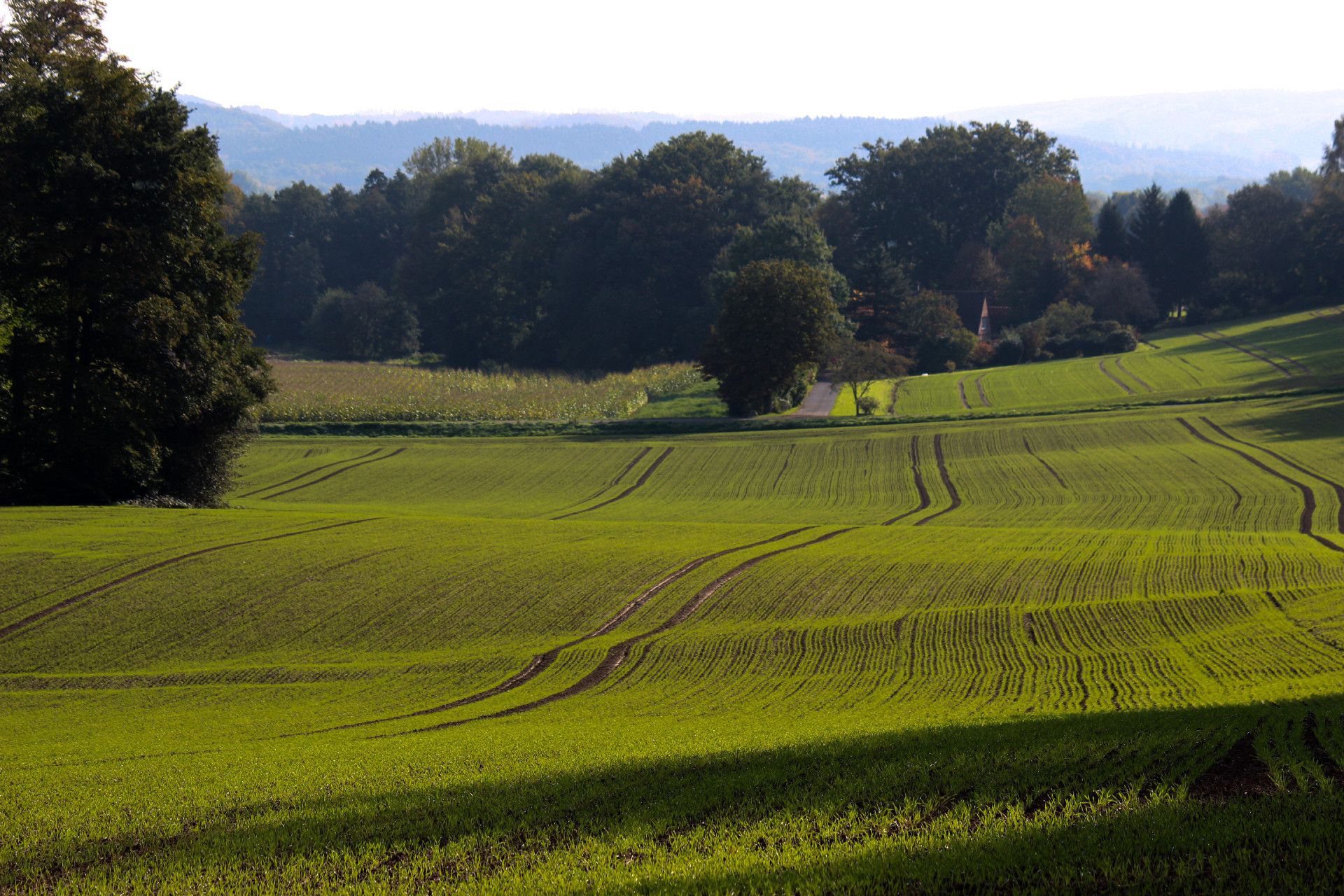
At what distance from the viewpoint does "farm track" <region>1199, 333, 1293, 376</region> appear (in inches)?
3184

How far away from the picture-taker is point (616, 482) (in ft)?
190

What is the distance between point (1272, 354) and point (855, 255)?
50871mm

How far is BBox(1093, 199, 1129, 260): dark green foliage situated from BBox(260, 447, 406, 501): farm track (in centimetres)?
9290

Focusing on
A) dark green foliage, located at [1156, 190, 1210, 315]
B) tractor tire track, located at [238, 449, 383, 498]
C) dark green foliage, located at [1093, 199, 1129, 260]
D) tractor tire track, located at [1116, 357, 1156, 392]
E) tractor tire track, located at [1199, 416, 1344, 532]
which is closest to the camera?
tractor tire track, located at [1199, 416, 1344, 532]

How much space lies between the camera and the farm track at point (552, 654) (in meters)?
21.0

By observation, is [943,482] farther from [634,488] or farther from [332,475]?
[332,475]

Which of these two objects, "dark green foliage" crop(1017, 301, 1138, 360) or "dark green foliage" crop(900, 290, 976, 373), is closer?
"dark green foliage" crop(1017, 301, 1138, 360)

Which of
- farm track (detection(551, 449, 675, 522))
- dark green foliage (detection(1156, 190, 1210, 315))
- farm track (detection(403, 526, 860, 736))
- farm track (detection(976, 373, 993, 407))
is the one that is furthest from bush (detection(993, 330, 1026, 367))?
farm track (detection(403, 526, 860, 736))

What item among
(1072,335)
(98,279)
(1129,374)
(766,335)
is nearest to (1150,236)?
(1072,335)

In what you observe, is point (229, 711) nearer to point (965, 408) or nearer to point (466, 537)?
point (466, 537)

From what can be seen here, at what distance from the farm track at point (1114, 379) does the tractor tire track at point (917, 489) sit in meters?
24.7

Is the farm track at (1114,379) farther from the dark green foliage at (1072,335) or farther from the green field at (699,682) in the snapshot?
the green field at (699,682)

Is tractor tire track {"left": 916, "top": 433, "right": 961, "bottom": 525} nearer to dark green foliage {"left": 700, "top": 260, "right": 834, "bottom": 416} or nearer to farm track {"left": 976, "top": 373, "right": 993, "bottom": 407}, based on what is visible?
dark green foliage {"left": 700, "top": 260, "right": 834, "bottom": 416}

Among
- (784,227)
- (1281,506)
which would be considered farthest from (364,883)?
(784,227)
